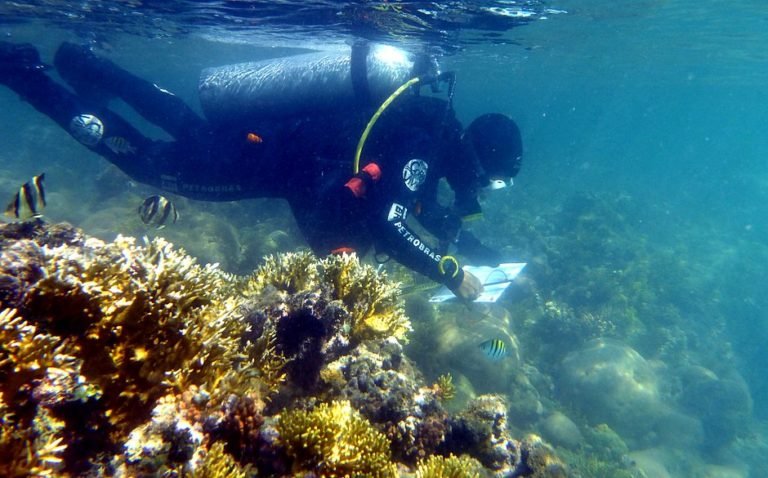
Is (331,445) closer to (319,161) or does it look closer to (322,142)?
(319,161)

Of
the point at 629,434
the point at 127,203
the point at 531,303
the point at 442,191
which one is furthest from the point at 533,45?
the point at 127,203

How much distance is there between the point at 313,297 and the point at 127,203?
15.4 metres

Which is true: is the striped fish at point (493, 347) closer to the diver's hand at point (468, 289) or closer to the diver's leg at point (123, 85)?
the diver's hand at point (468, 289)

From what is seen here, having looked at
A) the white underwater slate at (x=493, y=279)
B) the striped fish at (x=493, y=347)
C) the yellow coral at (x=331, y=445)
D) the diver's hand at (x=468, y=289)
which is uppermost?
the yellow coral at (x=331, y=445)

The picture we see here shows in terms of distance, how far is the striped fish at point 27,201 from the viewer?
4.69m

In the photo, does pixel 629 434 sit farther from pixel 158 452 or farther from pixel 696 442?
pixel 158 452

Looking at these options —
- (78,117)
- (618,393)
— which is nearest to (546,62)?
(618,393)

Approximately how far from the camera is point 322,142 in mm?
6395

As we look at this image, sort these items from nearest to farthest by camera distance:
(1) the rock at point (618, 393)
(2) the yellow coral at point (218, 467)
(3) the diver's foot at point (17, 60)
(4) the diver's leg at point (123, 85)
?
(2) the yellow coral at point (218, 467) → (3) the diver's foot at point (17, 60) → (4) the diver's leg at point (123, 85) → (1) the rock at point (618, 393)

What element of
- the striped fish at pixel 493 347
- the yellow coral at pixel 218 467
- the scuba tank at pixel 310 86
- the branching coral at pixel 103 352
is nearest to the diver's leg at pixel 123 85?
the scuba tank at pixel 310 86

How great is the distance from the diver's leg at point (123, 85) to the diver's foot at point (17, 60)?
0.57m

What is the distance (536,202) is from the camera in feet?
→ 102

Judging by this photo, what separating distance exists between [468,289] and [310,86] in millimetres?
4469

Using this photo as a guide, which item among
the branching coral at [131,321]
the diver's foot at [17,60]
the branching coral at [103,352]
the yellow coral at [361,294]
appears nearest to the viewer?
the branching coral at [103,352]
